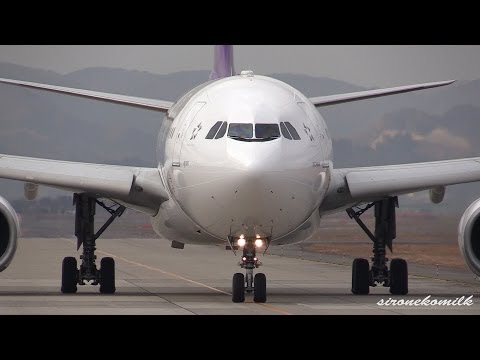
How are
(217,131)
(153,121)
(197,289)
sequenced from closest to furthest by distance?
(217,131) → (197,289) → (153,121)

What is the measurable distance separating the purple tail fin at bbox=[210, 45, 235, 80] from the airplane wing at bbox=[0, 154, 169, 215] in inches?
255

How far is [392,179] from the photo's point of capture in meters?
22.1

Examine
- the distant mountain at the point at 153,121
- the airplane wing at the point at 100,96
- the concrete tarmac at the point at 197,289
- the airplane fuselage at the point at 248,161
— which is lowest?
the concrete tarmac at the point at 197,289

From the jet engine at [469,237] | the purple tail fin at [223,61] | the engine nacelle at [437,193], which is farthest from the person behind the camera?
the purple tail fin at [223,61]

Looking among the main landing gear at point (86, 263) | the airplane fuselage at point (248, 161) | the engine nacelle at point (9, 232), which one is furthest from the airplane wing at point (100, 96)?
the engine nacelle at point (9, 232)

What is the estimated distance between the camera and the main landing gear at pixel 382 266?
897 inches

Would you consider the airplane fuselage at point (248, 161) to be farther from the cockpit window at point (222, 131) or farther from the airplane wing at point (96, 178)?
the airplane wing at point (96, 178)

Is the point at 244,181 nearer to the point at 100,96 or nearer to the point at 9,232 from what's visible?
the point at 9,232

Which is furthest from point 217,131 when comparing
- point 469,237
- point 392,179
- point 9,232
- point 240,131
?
point 469,237

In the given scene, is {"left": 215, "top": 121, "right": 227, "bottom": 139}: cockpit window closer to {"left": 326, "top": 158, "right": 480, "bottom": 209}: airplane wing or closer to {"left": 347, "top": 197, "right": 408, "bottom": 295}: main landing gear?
{"left": 326, "top": 158, "right": 480, "bottom": 209}: airplane wing

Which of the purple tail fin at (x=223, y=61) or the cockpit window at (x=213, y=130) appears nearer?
the cockpit window at (x=213, y=130)

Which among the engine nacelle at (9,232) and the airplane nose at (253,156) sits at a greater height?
the airplane nose at (253,156)

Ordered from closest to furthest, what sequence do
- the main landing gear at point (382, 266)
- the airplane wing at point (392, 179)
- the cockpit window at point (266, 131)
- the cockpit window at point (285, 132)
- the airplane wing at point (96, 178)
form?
the cockpit window at point (266, 131)
the cockpit window at point (285, 132)
the airplane wing at point (96, 178)
the airplane wing at point (392, 179)
the main landing gear at point (382, 266)

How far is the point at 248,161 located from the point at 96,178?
4.54m
